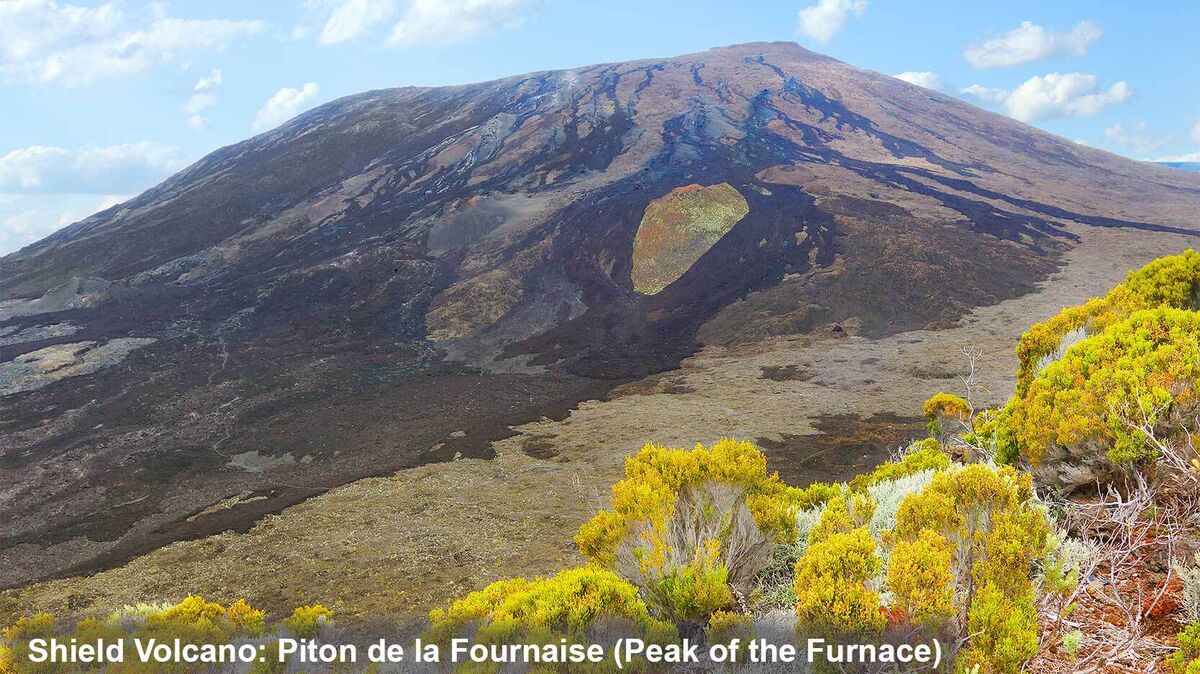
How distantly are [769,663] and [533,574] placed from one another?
8071mm

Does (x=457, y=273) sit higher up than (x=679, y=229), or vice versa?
(x=679, y=229)

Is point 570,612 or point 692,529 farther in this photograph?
point 692,529

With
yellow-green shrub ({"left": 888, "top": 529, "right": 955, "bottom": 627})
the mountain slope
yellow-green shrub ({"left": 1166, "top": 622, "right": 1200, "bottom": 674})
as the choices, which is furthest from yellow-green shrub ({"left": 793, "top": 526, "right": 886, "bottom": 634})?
the mountain slope

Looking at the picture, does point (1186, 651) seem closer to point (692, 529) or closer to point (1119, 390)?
point (1119, 390)

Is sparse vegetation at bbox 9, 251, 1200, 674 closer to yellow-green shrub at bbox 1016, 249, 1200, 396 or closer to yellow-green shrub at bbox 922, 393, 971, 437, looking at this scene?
yellow-green shrub at bbox 1016, 249, 1200, 396

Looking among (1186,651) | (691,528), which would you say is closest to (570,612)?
(691,528)

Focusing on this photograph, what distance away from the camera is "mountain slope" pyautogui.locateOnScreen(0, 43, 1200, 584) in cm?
2142

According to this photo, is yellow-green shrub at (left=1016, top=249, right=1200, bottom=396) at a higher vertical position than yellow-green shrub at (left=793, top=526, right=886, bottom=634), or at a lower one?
higher

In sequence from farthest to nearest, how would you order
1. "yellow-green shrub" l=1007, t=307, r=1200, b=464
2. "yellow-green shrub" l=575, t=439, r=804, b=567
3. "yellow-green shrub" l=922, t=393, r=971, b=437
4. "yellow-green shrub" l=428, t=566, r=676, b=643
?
1. "yellow-green shrub" l=922, t=393, r=971, b=437
2. "yellow-green shrub" l=575, t=439, r=804, b=567
3. "yellow-green shrub" l=1007, t=307, r=1200, b=464
4. "yellow-green shrub" l=428, t=566, r=676, b=643

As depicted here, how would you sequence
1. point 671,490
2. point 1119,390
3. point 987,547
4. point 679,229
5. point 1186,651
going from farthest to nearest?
point 679,229
point 671,490
point 1119,390
point 987,547
point 1186,651

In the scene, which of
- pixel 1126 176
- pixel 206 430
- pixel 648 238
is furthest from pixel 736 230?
pixel 1126 176

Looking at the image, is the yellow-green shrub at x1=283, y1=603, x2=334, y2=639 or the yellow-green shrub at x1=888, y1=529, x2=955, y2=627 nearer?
the yellow-green shrub at x1=888, y1=529, x2=955, y2=627

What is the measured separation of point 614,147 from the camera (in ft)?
200

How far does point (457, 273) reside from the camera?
4141 centimetres
